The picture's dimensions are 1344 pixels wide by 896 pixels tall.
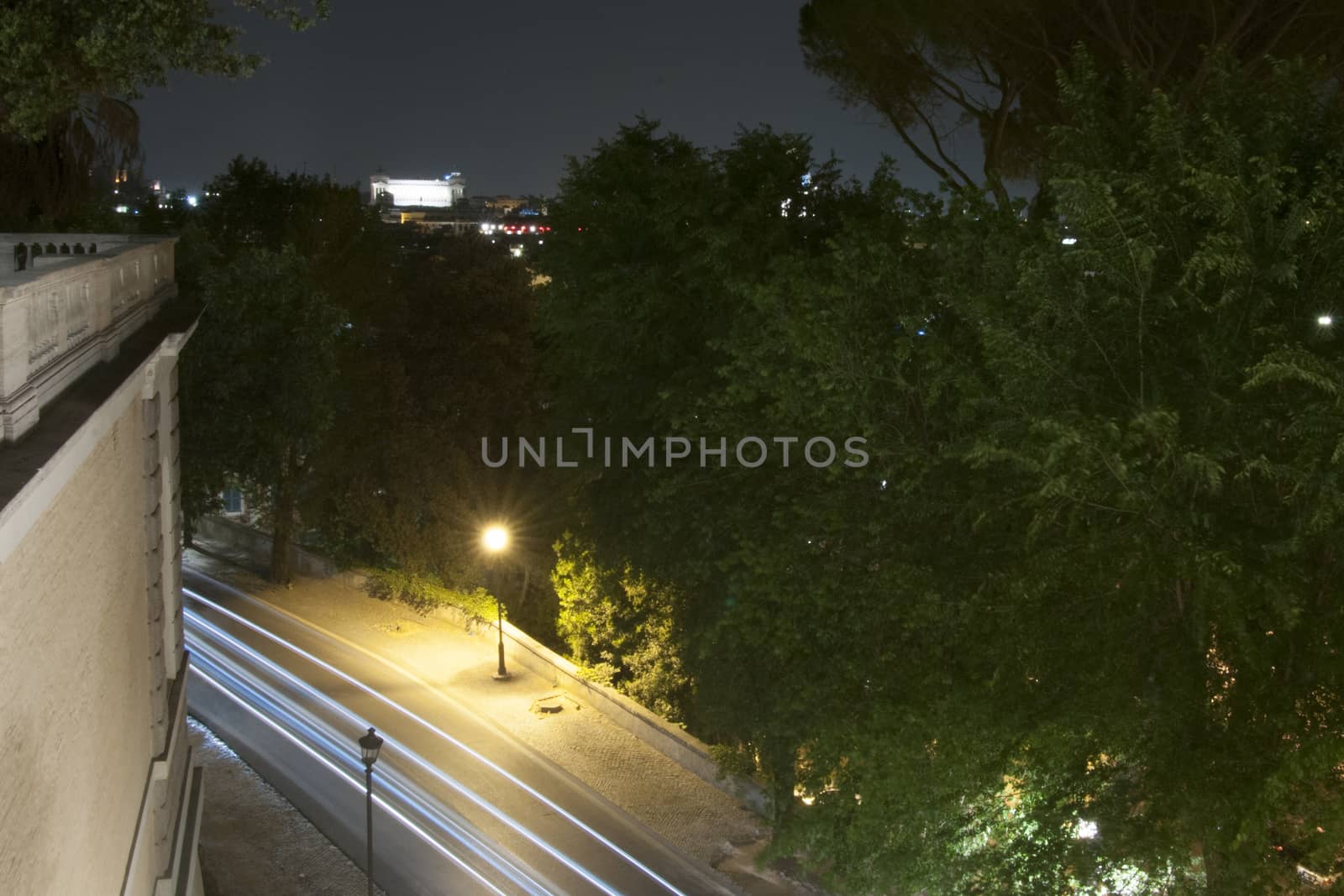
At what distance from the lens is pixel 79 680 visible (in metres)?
6.64

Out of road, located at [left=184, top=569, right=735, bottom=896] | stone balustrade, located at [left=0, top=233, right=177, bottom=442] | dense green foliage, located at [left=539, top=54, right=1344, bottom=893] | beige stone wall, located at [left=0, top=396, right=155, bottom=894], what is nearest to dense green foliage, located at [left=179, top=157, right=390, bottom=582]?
road, located at [left=184, top=569, right=735, bottom=896]

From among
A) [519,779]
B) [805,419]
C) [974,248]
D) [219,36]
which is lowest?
[519,779]

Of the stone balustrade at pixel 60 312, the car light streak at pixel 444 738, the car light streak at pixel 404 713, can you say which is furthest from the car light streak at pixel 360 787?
the stone balustrade at pixel 60 312

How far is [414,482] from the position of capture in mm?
24719

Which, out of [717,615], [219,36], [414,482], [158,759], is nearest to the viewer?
[158,759]

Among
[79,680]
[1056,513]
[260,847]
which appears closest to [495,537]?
[260,847]

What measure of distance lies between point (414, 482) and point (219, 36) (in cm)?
1409

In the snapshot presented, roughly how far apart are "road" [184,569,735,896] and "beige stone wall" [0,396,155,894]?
502 centimetres

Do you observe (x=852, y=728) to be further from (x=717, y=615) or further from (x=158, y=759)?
(x=158, y=759)

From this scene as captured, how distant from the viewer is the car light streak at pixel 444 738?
14391mm

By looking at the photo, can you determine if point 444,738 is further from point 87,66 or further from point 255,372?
point 87,66

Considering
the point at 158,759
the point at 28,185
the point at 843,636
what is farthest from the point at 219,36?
the point at 843,636

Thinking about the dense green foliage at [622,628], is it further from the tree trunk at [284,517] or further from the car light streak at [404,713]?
the tree trunk at [284,517]

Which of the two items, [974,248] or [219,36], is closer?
[219,36]
